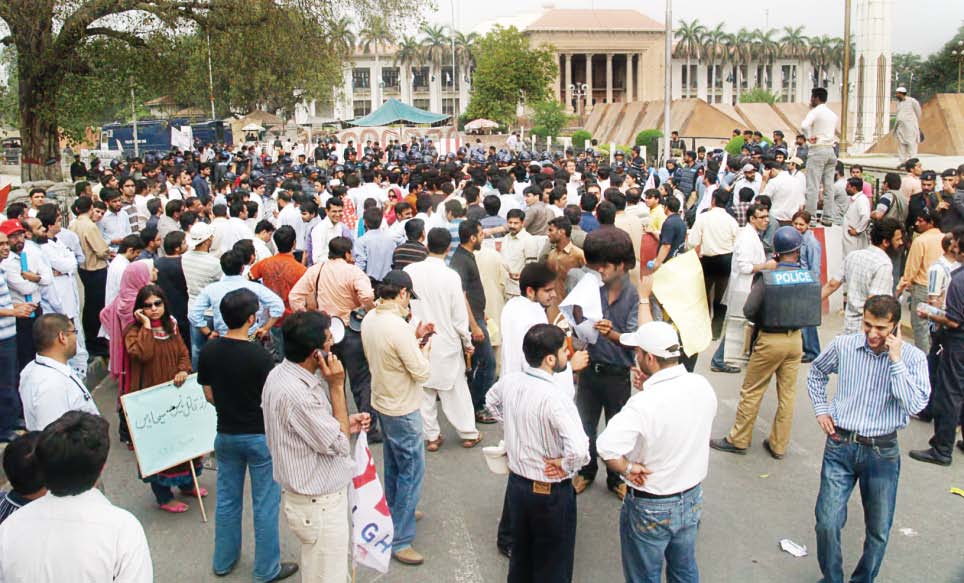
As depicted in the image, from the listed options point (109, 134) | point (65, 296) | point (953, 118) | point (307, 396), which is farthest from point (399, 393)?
point (109, 134)

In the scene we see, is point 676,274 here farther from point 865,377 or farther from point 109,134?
point 109,134

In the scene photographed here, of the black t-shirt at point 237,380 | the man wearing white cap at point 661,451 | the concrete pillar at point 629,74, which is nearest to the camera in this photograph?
the man wearing white cap at point 661,451

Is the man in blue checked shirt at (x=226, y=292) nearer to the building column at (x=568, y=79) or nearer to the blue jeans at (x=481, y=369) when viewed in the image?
the blue jeans at (x=481, y=369)

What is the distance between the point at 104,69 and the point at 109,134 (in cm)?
1970

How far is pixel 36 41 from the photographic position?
1914 centimetres

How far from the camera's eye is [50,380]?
4402mm

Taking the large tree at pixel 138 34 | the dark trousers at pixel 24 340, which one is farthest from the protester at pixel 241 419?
the large tree at pixel 138 34

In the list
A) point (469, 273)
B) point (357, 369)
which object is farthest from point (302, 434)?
point (469, 273)

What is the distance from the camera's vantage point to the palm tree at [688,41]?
93.9m

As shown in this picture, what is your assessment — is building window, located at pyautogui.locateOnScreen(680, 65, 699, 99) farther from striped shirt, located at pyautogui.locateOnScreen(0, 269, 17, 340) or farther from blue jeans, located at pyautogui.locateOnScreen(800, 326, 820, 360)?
striped shirt, located at pyautogui.locateOnScreen(0, 269, 17, 340)

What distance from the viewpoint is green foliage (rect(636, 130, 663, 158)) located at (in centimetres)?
2860

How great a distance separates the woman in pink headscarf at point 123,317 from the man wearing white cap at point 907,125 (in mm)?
13043

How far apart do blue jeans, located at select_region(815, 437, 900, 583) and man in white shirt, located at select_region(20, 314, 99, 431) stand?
4096mm

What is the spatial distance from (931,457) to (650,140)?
2356 centimetres
